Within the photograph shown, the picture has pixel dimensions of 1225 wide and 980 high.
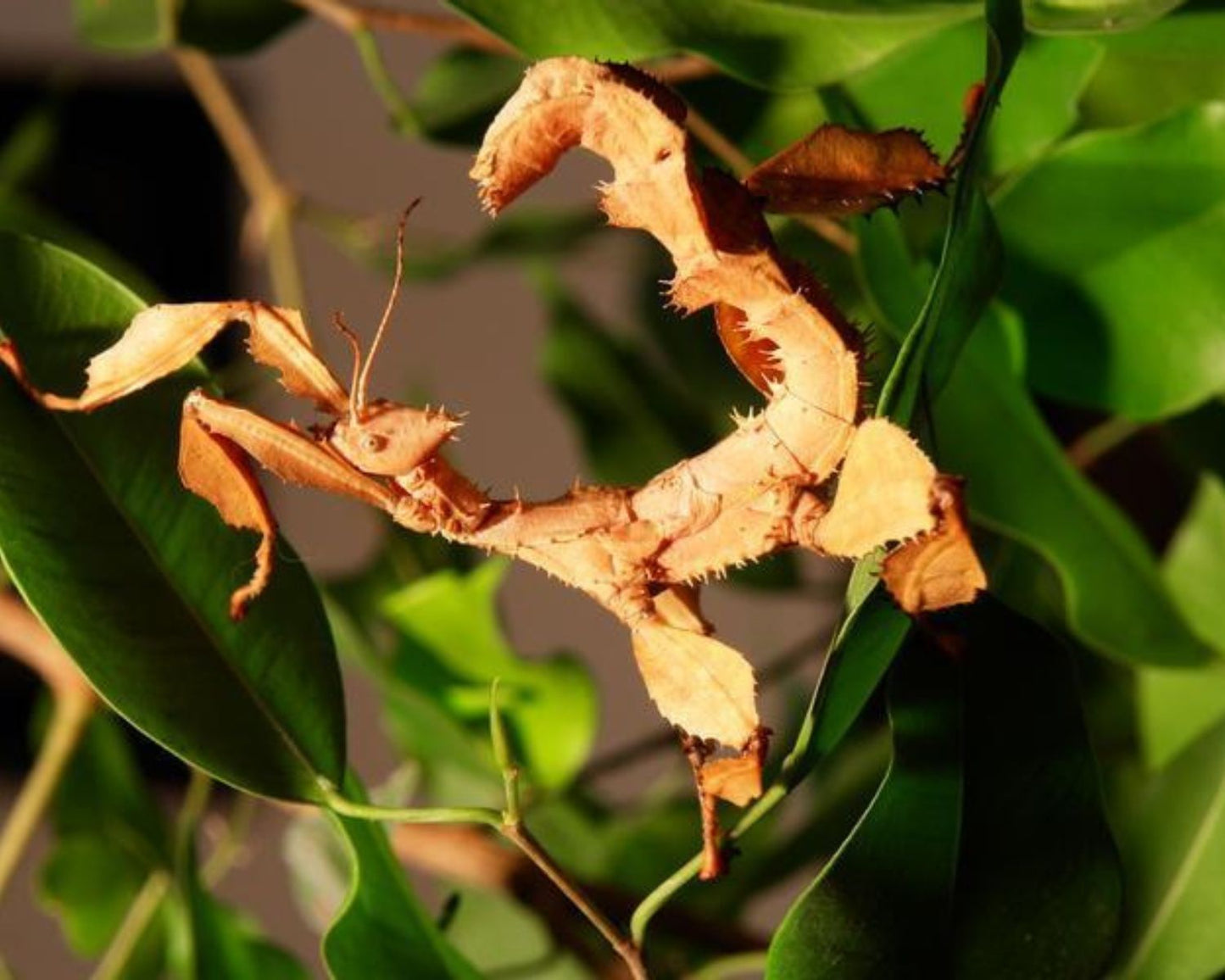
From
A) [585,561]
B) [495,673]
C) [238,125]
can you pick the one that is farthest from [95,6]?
[585,561]

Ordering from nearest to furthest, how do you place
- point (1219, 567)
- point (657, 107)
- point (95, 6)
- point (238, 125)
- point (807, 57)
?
point (657, 107), point (807, 57), point (1219, 567), point (95, 6), point (238, 125)

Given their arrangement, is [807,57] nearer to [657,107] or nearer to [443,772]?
[657,107]

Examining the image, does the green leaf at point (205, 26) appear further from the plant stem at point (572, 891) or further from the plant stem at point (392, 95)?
the plant stem at point (572, 891)

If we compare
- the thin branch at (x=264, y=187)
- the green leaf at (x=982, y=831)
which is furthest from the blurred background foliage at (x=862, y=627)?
the thin branch at (x=264, y=187)

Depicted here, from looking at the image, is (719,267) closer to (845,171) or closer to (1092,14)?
(845,171)

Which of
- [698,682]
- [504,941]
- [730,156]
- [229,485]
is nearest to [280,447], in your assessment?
[229,485]

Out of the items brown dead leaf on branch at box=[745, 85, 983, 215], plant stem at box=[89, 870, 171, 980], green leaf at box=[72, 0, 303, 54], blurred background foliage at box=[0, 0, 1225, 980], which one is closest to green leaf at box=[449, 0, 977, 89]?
blurred background foliage at box=[0, 0, 1225, 980]
